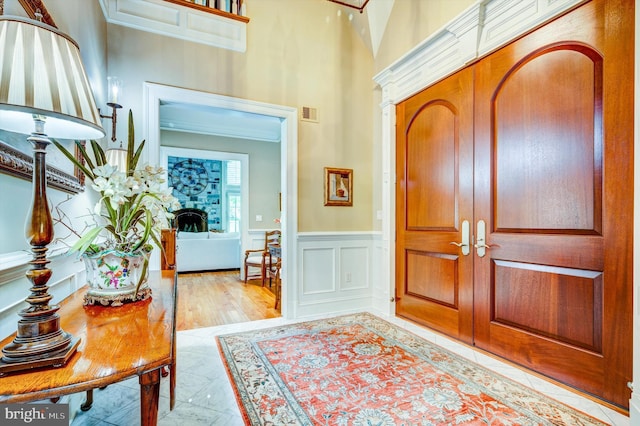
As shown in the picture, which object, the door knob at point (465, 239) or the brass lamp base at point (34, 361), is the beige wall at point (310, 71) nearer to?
the door knob at point (465, 239)

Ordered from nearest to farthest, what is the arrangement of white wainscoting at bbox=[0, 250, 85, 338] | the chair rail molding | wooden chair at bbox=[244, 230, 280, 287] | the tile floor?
white wainscoting at bbox=[0, 250, 85, 338] → the tile floor → the chair rail molding → wooden chair at bbox=[244, 230, 280, 287]

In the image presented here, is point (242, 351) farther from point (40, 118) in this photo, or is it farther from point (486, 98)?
point (486, 98)

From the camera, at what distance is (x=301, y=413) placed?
5.84 ft

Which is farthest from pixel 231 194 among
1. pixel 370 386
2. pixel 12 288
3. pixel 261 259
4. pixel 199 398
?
pixel 12 288

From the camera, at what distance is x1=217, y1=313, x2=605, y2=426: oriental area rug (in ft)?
5.72

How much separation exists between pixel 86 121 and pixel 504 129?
8.55 ft

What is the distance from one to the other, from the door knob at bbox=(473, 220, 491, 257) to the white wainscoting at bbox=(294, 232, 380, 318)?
1329 millimetres

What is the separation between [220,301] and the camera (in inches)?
168

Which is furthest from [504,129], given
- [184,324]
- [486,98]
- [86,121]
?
[184,324]

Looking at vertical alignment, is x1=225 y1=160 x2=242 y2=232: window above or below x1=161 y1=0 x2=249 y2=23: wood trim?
below

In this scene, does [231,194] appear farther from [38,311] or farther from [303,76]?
[38,311]

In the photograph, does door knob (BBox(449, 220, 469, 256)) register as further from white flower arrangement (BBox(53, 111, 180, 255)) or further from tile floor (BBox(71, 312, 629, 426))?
white flower arrangement (BBox(53, 111, 180, 255))

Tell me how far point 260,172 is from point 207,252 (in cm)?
203

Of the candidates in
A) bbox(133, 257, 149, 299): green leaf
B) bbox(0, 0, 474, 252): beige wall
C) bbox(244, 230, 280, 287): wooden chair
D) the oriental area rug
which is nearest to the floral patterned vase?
bbox(133, 257, 149, 299): green leaf
